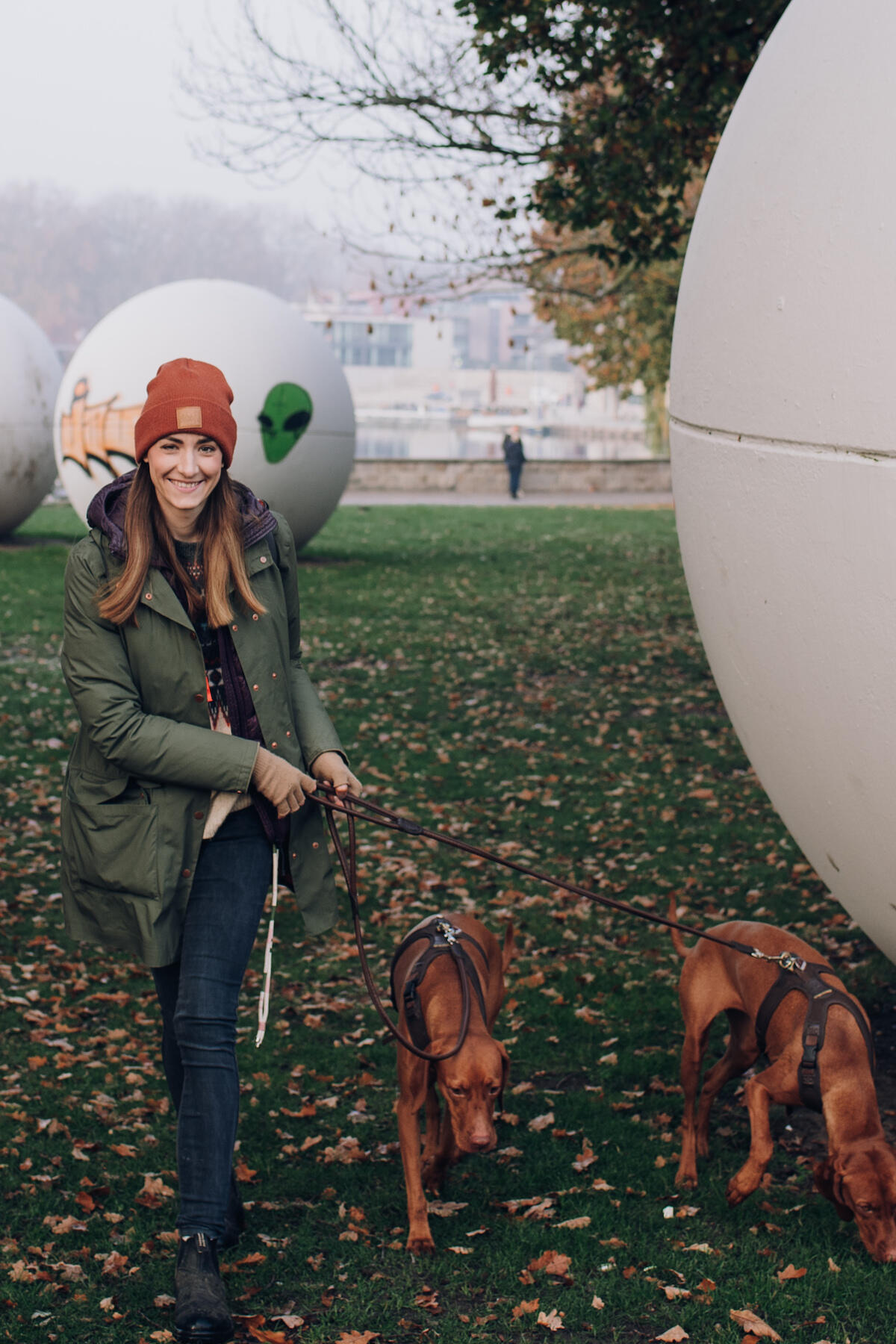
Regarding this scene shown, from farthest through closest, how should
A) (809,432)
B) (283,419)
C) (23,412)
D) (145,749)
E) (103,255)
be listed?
(103,255), (23,412), (283,419), (145,749), (809,432)

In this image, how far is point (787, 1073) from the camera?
385 cm

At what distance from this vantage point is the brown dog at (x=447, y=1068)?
12.4 feet

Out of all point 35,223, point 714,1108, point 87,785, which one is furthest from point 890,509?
point 35,223

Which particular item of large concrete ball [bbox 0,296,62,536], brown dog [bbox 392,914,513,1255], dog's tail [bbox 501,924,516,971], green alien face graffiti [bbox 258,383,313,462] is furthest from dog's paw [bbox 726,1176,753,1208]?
large concrete ball [bbox 0,296,62,536]

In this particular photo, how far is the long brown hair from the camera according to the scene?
368 centimetres

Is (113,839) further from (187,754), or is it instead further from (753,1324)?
(753,1324)

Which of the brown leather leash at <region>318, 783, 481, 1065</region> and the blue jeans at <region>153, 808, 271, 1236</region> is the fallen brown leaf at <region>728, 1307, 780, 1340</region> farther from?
the blue jeans at <region>153, 808, 271, 1236</region>

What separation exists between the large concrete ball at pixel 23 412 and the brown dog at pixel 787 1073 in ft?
55.7

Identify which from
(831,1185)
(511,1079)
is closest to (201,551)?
(831,1185)

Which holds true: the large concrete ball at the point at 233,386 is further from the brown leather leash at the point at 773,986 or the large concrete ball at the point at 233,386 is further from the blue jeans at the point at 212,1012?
the blue jeans at the point at 212,1012

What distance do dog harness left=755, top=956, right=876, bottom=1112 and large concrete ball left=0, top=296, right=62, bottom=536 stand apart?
17.3 metres

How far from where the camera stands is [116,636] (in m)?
Answer: 3.73

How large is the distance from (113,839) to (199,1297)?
3.91 feet

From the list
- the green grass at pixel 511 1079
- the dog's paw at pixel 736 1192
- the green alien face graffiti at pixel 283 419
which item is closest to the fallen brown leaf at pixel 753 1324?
the green grass at pixel 511 1079
